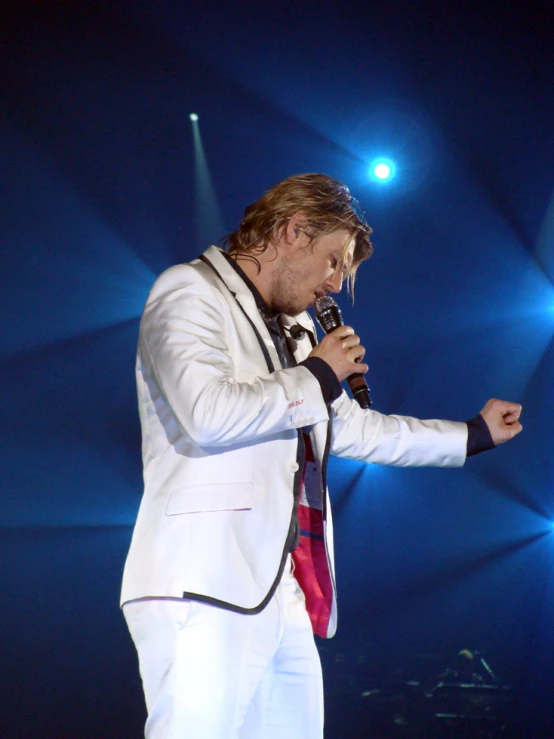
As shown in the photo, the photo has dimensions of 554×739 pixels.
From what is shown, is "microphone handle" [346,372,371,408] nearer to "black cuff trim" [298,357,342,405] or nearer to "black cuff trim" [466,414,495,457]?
"black cuff trim" [298,357,342,405]

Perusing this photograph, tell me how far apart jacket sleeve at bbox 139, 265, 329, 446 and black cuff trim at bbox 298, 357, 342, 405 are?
0.01 meters

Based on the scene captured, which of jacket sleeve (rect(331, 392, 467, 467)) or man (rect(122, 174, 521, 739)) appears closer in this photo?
man (rect(122, 174, 521, 739))

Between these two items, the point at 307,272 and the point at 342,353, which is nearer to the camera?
the point at 342,353

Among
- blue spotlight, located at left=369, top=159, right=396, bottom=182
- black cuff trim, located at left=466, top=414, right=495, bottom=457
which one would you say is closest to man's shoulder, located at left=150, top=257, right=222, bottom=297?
black cuff trim, located at left=466, top=414, right=495, bottom=457

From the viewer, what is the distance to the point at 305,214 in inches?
81.9

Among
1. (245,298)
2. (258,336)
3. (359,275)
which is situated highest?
(359,275)

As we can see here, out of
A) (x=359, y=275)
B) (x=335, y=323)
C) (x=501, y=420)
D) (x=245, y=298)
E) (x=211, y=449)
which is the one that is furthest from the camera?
(x=359, y=275)

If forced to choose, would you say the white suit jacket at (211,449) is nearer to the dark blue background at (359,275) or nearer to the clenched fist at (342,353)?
the clenched fist at (342,353)

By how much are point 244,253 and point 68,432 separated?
152cm

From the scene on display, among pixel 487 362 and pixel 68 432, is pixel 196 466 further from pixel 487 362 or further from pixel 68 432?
pixel 487 362

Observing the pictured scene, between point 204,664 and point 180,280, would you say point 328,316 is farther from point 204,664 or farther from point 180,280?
point 204,664

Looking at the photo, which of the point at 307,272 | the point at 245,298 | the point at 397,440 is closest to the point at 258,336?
the point at 245,298

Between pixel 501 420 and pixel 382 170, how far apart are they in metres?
1.83

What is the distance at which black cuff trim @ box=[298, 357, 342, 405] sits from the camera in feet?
5.01
